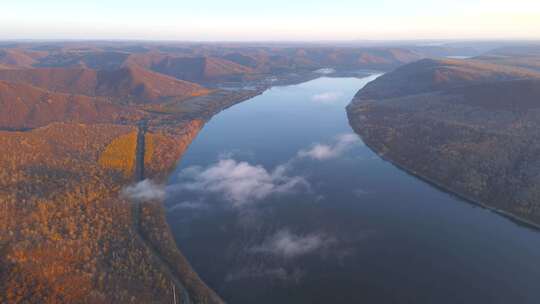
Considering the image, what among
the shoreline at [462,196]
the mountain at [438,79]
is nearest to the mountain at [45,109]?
the shoreline at [462,196]

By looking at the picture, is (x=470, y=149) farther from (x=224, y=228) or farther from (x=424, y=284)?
(x=224, y=228)

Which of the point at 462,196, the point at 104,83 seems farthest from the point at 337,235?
the point at 104,83

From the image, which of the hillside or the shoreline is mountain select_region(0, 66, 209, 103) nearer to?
the hillside

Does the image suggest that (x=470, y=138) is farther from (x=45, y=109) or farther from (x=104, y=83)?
(x=104, y=83)

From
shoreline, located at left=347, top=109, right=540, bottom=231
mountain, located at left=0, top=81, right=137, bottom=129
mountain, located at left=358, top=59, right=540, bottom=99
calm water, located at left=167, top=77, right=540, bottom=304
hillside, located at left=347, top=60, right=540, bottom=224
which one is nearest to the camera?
calm water, located at left=167, top=77, right=540, bottom=304

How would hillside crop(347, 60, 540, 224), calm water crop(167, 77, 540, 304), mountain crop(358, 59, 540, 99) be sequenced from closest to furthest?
calm water crop(167, 77, 540, 304) → hillside crop(347, 60, 540, 224) → mountain crop(358, 59, 540, 99)

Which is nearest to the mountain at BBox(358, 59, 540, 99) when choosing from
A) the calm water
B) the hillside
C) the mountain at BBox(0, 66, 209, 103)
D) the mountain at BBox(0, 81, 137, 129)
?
the hillside

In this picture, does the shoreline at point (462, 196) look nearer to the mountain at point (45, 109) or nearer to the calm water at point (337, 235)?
the calm water at point (337, 235)
